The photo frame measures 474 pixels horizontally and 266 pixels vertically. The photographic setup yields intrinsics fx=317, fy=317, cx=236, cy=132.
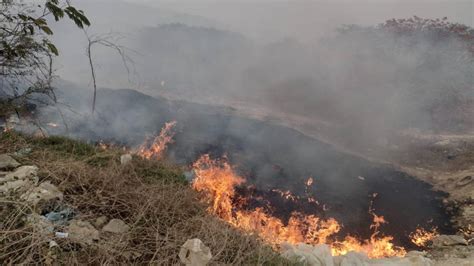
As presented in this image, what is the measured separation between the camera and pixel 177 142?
10188 mm

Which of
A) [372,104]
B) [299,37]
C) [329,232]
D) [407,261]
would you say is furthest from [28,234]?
[299,37]

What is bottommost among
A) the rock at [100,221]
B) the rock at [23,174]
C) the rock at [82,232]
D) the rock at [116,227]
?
the rock at [100,221]

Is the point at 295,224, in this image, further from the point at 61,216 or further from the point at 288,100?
the point at 288,100

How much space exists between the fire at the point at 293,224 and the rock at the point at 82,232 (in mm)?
2505

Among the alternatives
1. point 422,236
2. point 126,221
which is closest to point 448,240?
point 422,236

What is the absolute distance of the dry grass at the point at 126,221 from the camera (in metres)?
2.82

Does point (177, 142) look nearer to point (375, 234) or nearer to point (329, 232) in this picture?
point (329, 232)

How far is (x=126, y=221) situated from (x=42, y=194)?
0.96 meters

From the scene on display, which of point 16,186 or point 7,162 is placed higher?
point 16,186

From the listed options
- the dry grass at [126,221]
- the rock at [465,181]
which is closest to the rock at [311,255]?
the dry grass at [126,221]

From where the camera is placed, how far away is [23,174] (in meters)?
3.94

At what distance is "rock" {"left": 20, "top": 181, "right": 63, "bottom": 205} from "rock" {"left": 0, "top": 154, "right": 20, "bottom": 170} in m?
0.90

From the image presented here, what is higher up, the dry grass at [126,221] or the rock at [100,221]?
the dry grass at [126,221]

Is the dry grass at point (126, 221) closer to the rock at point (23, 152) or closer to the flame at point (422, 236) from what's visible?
the rock at point (23, 152)
